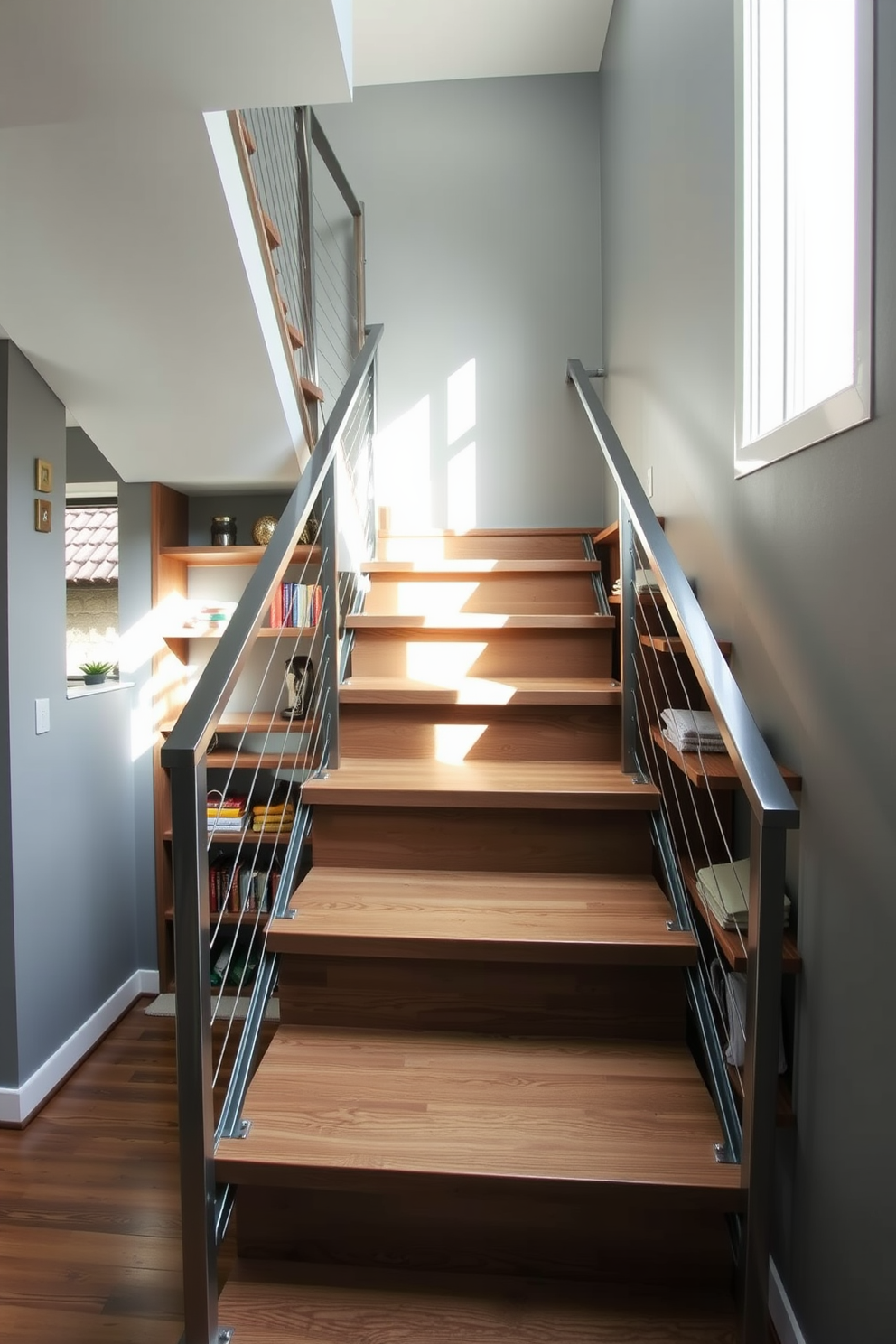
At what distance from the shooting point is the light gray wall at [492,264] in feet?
13.1

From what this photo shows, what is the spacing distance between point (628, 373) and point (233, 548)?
1767 millimetres

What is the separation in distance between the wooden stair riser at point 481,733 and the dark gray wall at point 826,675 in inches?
19.5

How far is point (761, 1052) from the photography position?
1.10 meters

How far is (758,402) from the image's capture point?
5.59 ft

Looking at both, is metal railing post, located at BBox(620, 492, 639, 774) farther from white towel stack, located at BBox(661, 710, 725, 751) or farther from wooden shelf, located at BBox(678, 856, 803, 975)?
wooden shelf, located at BBox(678, 856, 803, 975)

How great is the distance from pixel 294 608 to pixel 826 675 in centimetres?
236

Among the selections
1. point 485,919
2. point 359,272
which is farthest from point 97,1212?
point 359,272

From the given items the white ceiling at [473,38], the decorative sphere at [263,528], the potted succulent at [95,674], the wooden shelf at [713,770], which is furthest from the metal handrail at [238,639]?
the white ceiling at [473,38]

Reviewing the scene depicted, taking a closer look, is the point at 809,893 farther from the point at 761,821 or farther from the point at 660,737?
the point at 660,737

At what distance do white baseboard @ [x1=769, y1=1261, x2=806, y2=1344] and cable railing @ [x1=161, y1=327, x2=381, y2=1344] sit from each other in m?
0.96

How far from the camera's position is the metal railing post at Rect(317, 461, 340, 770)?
2.14m

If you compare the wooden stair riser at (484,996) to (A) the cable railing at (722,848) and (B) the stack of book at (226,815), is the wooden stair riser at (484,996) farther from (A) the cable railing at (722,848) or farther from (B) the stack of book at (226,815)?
(B) the stack of book at (226,815)

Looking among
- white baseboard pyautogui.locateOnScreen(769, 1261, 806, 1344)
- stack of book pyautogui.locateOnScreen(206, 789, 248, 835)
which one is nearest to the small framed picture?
stack of book pyautogui.locateOnScreen(206, 789, 248, 835)

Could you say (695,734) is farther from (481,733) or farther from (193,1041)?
(193,1041)
